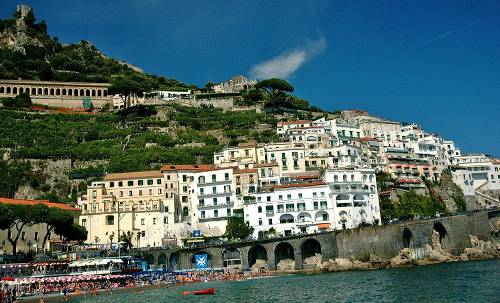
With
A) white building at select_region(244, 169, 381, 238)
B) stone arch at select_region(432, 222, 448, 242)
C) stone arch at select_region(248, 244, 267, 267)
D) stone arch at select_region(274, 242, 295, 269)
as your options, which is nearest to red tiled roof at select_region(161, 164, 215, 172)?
white building at select_region(244, 169, 381, 238)

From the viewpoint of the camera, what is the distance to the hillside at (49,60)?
393ft

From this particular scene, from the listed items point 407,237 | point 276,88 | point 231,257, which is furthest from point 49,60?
point 407,237

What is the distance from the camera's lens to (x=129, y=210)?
6662 cm

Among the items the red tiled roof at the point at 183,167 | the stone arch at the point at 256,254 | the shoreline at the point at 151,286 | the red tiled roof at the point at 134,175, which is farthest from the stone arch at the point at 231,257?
the red tiled roof at the point at 134,175

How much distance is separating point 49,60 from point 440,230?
343 ft

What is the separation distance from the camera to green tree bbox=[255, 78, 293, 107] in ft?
A: 357

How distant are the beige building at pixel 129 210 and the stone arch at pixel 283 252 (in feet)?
46.3

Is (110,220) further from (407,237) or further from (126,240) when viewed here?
(407,237)

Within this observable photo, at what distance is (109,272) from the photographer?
179 feet

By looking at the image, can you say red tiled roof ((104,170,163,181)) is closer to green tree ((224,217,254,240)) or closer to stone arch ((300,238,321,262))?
green tree ((224,217,254,240))

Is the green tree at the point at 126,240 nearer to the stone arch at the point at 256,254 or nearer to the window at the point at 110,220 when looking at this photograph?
the window at the point at 110,220

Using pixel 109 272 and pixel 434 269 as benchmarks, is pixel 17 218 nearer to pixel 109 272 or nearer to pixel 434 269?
pixel 109 272

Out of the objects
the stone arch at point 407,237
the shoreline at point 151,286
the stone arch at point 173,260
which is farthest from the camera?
the stone arch at point 173,260

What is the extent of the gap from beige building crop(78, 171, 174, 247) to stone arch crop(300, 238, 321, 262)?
17.4 m
